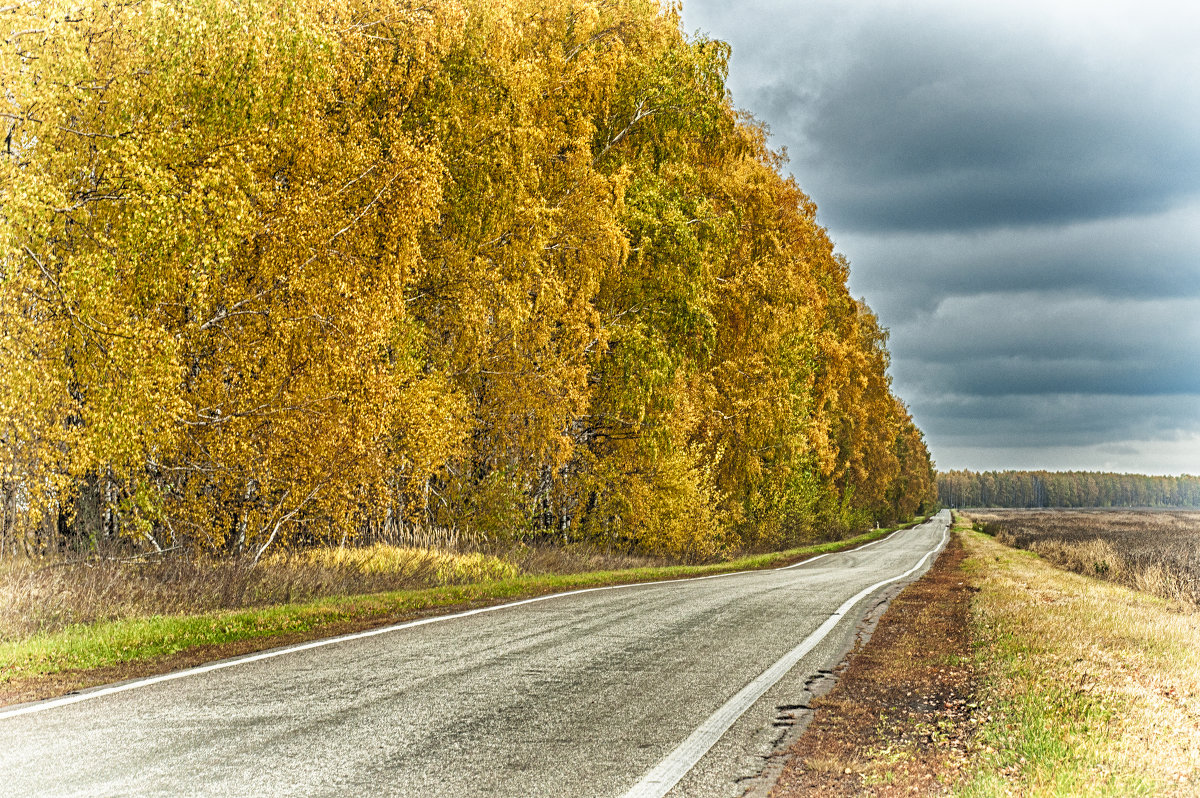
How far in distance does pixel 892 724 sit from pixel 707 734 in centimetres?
139

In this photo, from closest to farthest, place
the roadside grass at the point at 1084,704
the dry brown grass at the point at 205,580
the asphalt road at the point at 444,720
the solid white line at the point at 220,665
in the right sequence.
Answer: the asphalt road at the point at 444,720
the roadside grass at the point at 1084,704
the solid white line at the point at 220,665
the dry brown grass at the point at 205,580

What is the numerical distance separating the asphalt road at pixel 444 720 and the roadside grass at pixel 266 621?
119 centimetres

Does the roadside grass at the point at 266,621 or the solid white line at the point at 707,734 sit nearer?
the solid white line at the point at 707,734

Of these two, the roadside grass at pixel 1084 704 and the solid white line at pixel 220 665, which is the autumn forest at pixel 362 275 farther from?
the roadside grass at pixel 1084 704

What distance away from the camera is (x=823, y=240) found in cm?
4288

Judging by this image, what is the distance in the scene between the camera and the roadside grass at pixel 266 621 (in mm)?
7898

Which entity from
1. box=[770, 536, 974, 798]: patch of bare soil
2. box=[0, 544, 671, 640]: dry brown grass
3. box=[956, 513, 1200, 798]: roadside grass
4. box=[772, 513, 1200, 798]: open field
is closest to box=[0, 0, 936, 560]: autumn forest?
box=[0, 544, 671, 640]: dry brown grass

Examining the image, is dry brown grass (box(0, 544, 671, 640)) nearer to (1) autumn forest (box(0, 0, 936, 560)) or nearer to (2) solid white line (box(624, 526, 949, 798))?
(1) autumn forest (box(0, 0, 936, 560))

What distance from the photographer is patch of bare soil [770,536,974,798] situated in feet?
16.1

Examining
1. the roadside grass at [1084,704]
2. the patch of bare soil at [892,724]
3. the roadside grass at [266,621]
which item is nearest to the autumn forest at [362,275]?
the roadside grass at [266,621]

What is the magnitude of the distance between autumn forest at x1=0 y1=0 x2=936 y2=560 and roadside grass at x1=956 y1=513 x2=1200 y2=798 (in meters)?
8.88

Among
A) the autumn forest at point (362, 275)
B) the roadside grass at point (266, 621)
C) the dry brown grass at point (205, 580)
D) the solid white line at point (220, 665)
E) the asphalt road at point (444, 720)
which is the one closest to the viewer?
the asphalt road at point (444, 720)

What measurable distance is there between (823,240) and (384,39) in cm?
3245

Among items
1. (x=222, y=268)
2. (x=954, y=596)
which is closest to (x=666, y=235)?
(x=954, y=596)
